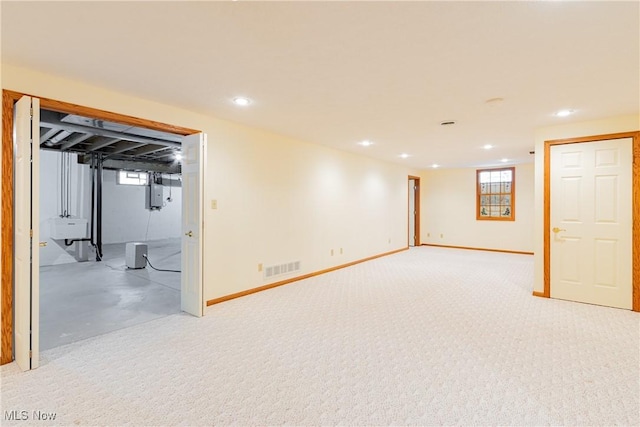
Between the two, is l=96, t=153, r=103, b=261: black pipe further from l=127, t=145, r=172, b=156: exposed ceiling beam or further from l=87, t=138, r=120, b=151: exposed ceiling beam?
l=127, t=145, r=172, b=156: exposed ceiling beam

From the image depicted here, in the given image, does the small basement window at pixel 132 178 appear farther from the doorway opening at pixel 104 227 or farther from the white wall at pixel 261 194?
the white wall at pixel 261 194

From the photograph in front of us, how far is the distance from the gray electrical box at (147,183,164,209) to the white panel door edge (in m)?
7.33

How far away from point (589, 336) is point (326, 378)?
8.67 ft

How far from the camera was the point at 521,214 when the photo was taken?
827 cm

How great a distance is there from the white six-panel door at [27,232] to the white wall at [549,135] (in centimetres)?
549

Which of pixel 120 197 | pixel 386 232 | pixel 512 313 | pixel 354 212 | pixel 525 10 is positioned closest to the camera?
pixel 525 10

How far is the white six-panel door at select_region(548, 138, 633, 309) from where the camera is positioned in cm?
393

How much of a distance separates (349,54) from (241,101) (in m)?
1.50

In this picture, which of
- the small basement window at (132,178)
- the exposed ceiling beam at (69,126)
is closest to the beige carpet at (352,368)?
the exposed ceiling beam at (69,126)

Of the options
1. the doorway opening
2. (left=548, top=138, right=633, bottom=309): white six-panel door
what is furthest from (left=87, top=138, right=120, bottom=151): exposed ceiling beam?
(left=548, top=138, right=633, bottom=309): white six-panel door

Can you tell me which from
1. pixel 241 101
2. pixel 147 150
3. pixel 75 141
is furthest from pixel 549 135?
pixel 75 141

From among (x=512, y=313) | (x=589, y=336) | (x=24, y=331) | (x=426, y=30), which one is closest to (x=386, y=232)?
(x=512, y=313)

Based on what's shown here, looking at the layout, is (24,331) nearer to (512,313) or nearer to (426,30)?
(426,30)

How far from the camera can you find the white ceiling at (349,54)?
1.86 meters
